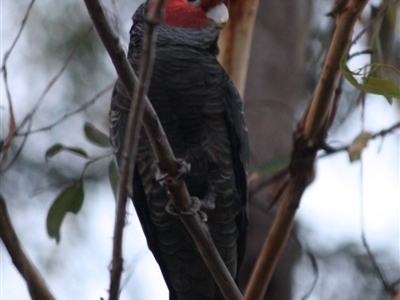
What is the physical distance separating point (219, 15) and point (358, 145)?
0.74m

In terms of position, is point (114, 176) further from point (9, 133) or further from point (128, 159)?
point (128, 159)

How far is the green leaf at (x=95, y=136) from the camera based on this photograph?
270cm

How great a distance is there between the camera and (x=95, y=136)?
274cm

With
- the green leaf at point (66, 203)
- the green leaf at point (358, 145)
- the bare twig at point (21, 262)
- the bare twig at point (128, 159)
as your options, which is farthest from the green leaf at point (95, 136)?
the bare twig at point (128, 159)

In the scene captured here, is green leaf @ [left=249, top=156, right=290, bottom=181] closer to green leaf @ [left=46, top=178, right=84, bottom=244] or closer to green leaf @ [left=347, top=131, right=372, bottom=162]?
green leaf @ [left=347, top=131, right=372, bottom=162]

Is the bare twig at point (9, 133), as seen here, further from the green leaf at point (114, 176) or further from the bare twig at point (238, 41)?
the bare twig at point (238, 41)

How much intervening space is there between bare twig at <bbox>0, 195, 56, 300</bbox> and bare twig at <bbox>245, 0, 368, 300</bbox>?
0.71 metres

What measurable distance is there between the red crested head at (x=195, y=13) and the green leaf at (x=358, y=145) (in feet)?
2.28

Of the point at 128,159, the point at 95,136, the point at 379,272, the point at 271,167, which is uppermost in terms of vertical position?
the point at 128,159

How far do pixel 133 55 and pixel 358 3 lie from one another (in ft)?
2.72

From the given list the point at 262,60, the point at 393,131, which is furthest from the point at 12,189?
the point at 393,131

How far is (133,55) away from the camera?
245cm

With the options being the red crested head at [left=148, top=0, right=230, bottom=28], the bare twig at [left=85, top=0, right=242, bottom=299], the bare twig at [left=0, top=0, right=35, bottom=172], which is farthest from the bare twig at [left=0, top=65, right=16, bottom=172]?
the red crested head at [left=148, top=0, right=230, bottom=28]

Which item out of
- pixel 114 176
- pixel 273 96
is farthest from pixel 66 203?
pixel 273 96
